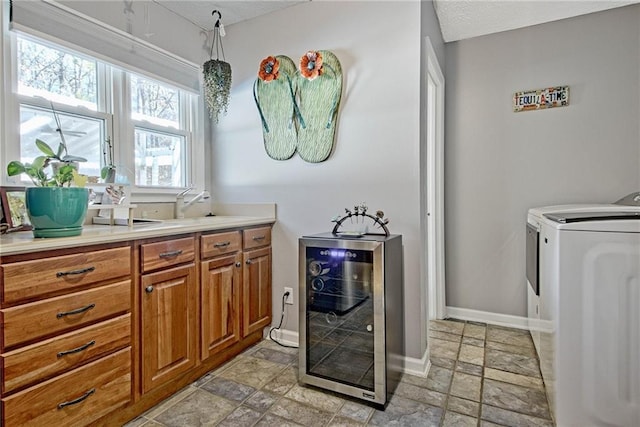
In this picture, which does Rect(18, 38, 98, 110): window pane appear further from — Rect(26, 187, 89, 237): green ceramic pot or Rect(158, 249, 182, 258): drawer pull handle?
Rect(158, 249, 182, 258): drawer pull handle

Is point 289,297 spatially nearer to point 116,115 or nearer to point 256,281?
point 256,281

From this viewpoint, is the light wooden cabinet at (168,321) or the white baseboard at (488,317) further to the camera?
the white baseboard at (488,317)

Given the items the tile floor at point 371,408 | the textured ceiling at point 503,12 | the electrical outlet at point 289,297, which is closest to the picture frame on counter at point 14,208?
the tile floor at point 371,408

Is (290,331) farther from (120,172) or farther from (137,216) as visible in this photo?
(120,172)

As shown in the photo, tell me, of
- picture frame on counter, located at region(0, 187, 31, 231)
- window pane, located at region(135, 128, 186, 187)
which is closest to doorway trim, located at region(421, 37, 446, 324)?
window pane, located at region(135, 128, 186, 187)

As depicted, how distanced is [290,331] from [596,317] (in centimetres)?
182

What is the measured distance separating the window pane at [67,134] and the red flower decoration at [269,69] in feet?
3.62

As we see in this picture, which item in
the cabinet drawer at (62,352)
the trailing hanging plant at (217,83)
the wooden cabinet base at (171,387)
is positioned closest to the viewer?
the cabinet drawer at (62,352)

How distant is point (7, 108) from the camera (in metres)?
1.73

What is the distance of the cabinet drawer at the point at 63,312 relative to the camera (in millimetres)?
1206

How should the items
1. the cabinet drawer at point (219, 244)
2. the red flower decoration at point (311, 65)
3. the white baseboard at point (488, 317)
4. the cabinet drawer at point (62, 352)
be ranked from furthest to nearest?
→ 1. the white baseboard at point (488, 317)
2. the red flower decoration at point (311, 65)
3. the cabinet drawer at point (219, 244)
4. the cabinet drawer at point (62, 352)

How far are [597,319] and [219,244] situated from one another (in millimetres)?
1926

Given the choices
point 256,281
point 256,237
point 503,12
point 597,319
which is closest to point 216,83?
point 256,237

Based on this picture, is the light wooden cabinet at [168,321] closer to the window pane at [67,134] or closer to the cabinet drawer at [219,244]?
the cabinet drawer at [219,244]
